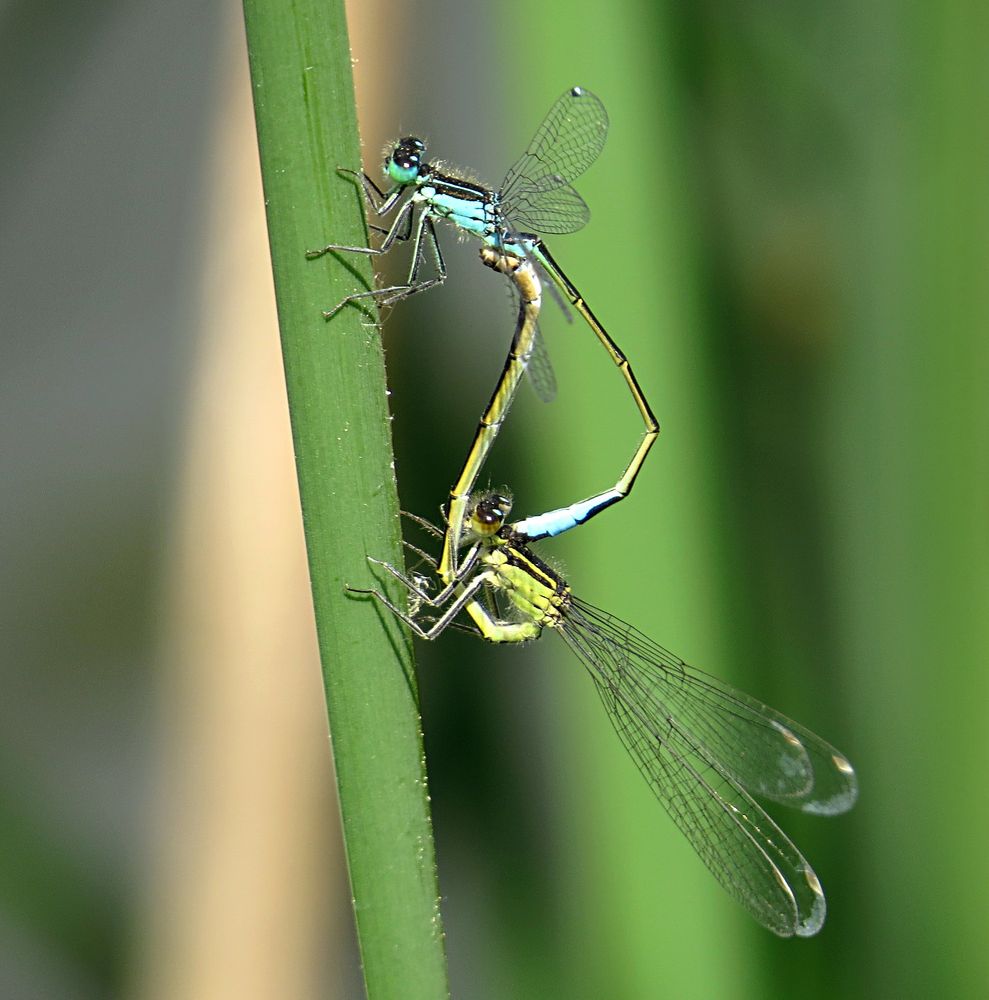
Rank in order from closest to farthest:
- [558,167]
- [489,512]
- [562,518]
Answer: [558,167] → [562,518] → [489,512]

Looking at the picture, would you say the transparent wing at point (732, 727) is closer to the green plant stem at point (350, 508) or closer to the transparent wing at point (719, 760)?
the transparent wing at point (719, 760)

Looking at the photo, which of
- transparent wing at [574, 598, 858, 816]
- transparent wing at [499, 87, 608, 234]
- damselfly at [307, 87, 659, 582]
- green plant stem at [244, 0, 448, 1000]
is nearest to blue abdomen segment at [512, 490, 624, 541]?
damselfly at [307, 87, 659, 582]

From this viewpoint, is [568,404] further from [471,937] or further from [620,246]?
[471,937]

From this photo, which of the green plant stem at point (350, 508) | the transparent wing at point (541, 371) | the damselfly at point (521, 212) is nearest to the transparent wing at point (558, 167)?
the damselfly at point (521, 212)

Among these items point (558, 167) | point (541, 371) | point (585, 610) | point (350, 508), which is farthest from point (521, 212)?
point (350, 508)


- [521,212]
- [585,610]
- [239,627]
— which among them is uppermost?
[521,212]

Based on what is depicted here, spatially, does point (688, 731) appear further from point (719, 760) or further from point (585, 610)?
point (585, 610)

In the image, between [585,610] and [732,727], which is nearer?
[585,610]
